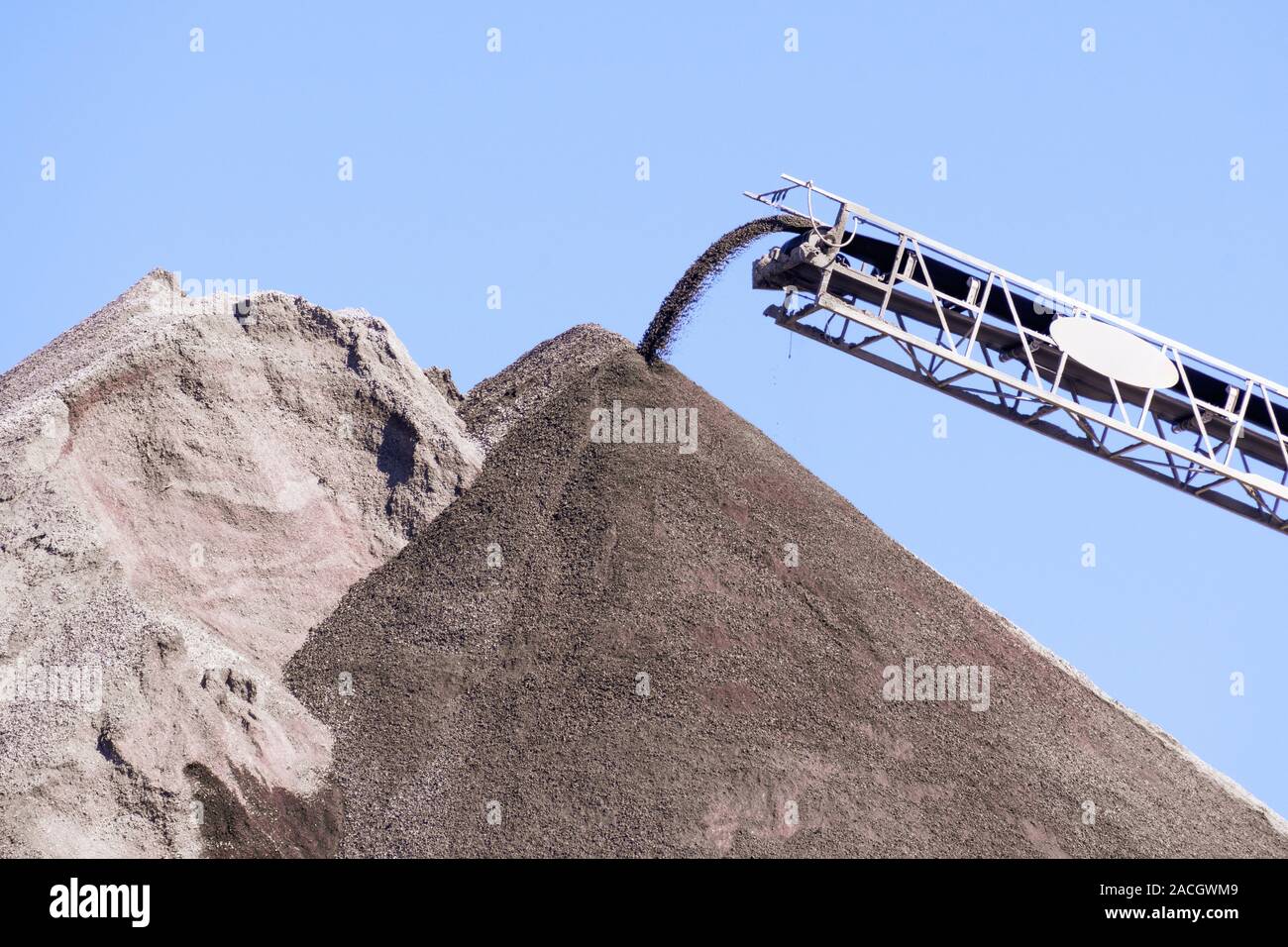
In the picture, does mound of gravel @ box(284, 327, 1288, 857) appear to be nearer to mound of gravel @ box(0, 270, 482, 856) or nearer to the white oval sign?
mound of gravel @ box(0, 270, 482, 856)

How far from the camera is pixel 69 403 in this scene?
32312mm

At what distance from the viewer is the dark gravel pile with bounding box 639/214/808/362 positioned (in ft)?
100

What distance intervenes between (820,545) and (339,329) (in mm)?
9670

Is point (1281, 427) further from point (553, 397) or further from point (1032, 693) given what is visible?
point (553, 397)

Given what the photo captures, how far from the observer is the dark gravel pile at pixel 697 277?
3058 cm

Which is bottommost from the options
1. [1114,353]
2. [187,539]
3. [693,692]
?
[693,692]

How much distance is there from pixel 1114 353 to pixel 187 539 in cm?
1514

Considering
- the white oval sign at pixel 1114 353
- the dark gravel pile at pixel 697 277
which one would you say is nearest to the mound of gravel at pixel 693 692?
the dark gravel pile at pixel 697 277

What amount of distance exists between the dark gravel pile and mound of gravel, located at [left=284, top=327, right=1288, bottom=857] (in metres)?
0.65

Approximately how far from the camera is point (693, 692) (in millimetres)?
29234

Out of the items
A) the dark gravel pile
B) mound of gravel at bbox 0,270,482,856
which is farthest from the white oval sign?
mound of gravel at bbox 0,270,482,856

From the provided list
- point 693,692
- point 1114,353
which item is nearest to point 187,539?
point 693,692

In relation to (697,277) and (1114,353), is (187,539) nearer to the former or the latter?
(697,277)

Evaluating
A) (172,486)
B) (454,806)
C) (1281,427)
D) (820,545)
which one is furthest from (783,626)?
(172,486)
